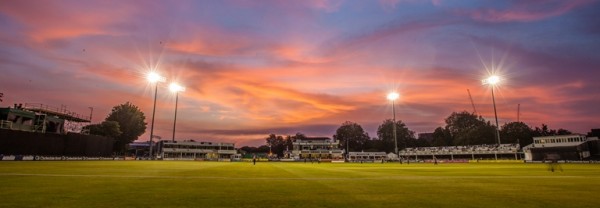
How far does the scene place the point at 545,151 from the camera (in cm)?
9288

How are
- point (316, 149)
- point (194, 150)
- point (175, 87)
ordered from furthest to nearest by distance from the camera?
point (316, 149)
point (194, 150)
point (175, 87)

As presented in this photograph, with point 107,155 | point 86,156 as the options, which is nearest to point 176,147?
point 107,155

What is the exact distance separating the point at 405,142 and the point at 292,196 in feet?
616

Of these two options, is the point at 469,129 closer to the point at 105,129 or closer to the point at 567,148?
the point at 567,148

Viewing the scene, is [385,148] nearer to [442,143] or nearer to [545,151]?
[442,143]

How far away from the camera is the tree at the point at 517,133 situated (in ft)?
436

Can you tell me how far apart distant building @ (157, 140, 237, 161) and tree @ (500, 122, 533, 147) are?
118m

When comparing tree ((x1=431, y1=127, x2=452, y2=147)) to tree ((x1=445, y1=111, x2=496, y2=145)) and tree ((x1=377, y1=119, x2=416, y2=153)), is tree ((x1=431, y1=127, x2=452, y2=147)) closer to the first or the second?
tree ((x1=445, y1=111, x2=496, y2=145))

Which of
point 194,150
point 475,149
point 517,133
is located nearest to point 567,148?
point 475,149

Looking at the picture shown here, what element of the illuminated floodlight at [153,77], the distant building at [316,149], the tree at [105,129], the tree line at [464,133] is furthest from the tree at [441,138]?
the tree at [105,129]

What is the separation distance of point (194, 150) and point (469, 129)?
427ft

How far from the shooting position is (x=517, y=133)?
13525 cm

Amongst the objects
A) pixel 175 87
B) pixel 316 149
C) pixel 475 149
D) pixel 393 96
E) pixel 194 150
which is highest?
pixel 175 87

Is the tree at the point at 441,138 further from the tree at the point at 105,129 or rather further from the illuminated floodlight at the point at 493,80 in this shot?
the tree at the point at 105,129
